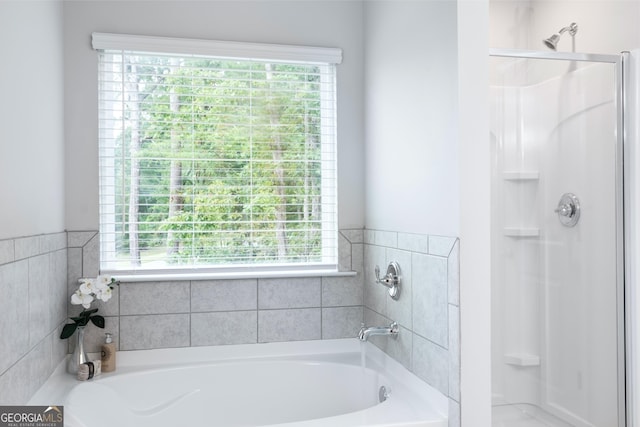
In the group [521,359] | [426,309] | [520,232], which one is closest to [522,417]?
[521,359]

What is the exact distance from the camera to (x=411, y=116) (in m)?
2.27

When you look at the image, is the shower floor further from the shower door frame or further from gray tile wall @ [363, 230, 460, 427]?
gray tile wall @ [363, 230, 460, 427]

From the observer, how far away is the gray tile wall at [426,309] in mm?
1892

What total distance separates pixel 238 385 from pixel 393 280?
37.9 inches

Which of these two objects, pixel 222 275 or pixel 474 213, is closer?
pixel 474 213

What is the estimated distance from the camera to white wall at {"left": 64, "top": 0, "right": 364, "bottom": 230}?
2580 millimetres

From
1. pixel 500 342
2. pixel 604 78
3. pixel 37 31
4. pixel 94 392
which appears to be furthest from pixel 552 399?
pixel 37 31

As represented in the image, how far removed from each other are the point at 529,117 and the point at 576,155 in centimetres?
27

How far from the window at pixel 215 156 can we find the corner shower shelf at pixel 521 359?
1.04 m

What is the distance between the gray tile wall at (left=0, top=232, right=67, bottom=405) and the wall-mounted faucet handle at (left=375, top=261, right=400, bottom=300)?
1.44 meters

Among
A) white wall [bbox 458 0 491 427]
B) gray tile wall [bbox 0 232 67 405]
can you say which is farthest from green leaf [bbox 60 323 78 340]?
white wall [bbox 458 0 491 427]

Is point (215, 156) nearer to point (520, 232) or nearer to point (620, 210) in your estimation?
point (520, 232)

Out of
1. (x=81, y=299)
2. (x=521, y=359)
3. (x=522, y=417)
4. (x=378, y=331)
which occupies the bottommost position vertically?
(x=522, y=417)

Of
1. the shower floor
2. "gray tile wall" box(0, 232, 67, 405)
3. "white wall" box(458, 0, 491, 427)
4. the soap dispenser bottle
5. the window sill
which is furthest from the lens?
the window sill
